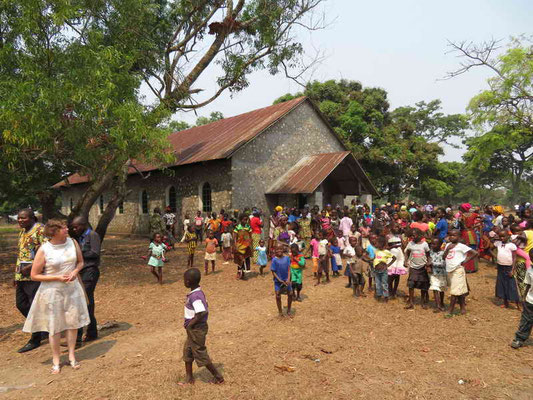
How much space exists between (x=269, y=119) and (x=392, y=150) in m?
12.2

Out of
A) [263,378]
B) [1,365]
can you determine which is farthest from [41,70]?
[263,378]

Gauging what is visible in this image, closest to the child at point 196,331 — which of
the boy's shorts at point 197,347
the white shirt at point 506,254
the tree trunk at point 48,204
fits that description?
the boy's shorts at point 197,347

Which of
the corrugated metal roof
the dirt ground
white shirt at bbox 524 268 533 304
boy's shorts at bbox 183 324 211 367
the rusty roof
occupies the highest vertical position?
the corrugated metal roof

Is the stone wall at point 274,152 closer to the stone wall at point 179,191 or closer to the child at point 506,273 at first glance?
the stone wall at point 179,191

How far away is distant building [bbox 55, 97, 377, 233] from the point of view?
54.0ft

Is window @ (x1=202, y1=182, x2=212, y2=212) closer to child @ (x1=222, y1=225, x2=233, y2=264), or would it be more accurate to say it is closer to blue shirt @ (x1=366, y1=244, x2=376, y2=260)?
child @ (x1=222, y1=225, x2=233, y2=264)

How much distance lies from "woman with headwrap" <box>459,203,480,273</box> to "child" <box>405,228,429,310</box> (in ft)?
10.6

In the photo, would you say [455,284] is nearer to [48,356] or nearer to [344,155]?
[48,356]

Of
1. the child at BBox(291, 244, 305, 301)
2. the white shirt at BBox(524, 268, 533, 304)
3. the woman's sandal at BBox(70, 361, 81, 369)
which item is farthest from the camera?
the child at BBox(291, 244, 305, 301)

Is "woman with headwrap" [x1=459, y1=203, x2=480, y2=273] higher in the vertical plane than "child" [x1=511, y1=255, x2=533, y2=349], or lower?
higher

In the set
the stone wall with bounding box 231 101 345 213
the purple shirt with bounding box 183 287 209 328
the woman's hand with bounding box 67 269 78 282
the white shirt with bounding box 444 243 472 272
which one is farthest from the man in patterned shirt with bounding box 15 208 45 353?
the stone wall with bounding box 231 101 345 213

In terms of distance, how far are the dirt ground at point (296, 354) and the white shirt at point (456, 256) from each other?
3.01 feet

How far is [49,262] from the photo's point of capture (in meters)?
4.42

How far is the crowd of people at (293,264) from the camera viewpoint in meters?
4.44
